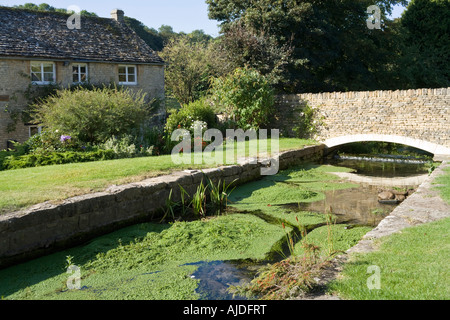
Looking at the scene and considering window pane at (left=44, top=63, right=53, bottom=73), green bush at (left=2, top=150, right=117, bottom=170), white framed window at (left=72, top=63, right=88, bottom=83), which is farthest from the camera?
white framed window at (left=72, top=63, right=88, bottom=83)

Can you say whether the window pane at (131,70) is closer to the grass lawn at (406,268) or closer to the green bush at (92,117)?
the green bush at (92,117)

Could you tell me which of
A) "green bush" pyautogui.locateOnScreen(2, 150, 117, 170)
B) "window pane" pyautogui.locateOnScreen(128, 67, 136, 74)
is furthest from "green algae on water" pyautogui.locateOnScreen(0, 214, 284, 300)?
"window pane" pyautogui.locateOnScreen(128, 67, 136, 74)

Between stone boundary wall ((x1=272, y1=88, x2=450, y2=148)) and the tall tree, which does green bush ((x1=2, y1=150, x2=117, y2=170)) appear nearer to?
stone boundary wall ((x1=272, y1=88, x2=450, y2=148))

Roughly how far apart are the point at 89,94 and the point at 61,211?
7657 mm

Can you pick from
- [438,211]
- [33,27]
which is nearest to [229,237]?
[438,211]

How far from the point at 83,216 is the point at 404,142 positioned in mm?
11897

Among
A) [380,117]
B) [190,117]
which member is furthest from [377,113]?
[190,117]

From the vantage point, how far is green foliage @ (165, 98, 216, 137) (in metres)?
14.8

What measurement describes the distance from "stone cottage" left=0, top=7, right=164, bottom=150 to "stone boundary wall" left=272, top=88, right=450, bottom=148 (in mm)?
5944

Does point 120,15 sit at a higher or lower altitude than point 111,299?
higher

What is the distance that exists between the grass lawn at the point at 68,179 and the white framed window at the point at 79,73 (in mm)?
10845

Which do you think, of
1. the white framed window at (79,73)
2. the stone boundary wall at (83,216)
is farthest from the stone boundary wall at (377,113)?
the white framed window at (79,73)

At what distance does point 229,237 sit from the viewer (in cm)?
646

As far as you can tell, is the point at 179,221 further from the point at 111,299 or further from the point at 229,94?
the point at 229,94
